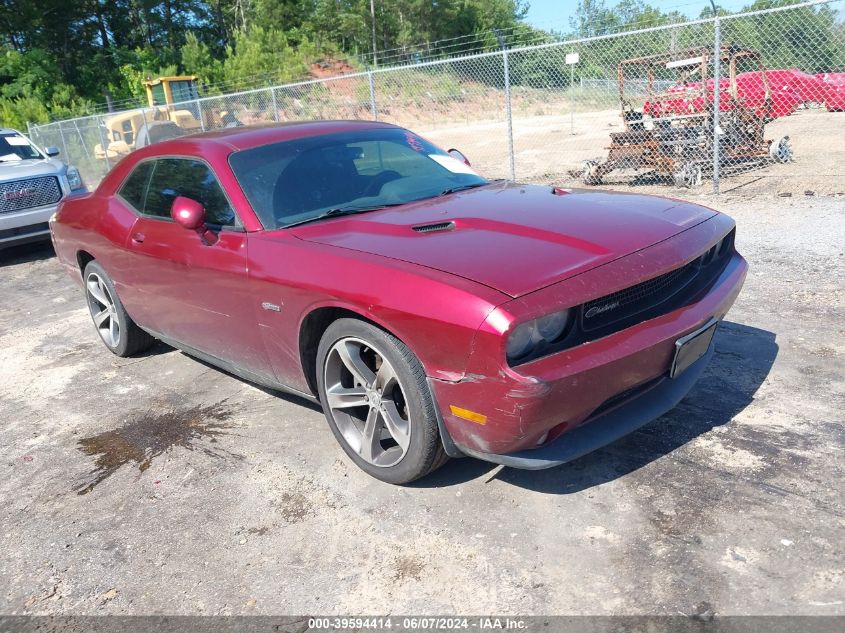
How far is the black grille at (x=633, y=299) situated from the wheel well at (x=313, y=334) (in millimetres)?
1007

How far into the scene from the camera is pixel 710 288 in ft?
10.5

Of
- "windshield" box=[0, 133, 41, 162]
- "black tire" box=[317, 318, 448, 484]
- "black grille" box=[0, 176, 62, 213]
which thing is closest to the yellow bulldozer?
"windshield" box=[0, 133, 41, 162]

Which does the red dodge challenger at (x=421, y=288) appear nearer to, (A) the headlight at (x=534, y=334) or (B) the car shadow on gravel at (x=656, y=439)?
(A) the headlight at (x=534, y=334)

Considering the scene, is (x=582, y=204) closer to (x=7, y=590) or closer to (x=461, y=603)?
(x=461, y=603)

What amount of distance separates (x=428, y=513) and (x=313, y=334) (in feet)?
3.14

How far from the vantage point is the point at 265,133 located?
4.12m

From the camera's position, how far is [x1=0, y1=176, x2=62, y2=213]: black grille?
30.2 feet

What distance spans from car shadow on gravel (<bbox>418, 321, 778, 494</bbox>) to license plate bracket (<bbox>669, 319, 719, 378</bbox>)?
44cm

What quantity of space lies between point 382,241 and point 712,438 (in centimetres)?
174

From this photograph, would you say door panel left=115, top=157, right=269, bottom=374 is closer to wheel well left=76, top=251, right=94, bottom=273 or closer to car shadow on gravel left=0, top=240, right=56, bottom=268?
wheel well left=76, top=251, right=94, bottom=273

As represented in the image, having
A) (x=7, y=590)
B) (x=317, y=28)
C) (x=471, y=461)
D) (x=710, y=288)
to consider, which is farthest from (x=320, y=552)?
(x=317, y=28)

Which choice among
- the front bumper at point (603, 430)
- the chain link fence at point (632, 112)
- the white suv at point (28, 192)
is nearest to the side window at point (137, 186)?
the front bumper at point (603, 430)

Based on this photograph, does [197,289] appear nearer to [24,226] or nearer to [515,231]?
[515,231]

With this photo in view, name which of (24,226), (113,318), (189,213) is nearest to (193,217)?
(189,213)
